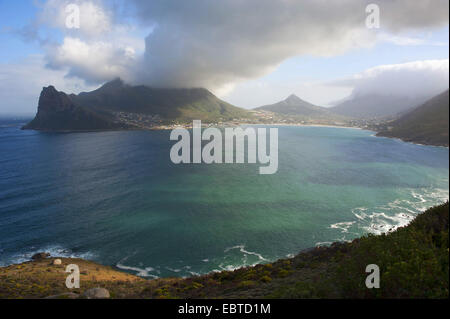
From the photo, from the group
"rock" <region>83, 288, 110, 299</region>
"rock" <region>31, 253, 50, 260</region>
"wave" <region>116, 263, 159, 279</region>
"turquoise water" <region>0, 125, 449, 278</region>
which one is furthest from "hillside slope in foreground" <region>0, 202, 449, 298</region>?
"turquoise water" <region>0, 125, 449, 278</region>

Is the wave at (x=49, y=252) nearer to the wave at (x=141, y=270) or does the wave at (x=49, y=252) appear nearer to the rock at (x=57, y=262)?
the rock at (x=57, y=262)

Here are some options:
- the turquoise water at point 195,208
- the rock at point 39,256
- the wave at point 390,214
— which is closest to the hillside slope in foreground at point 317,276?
the rock at point 39,256

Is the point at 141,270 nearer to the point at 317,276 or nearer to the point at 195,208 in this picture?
the point at 195,208

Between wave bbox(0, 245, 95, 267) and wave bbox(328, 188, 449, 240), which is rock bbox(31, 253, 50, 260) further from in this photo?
wave bbox(328, 188, 449, 240)

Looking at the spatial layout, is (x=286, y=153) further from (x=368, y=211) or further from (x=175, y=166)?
(x=368, y=211)
